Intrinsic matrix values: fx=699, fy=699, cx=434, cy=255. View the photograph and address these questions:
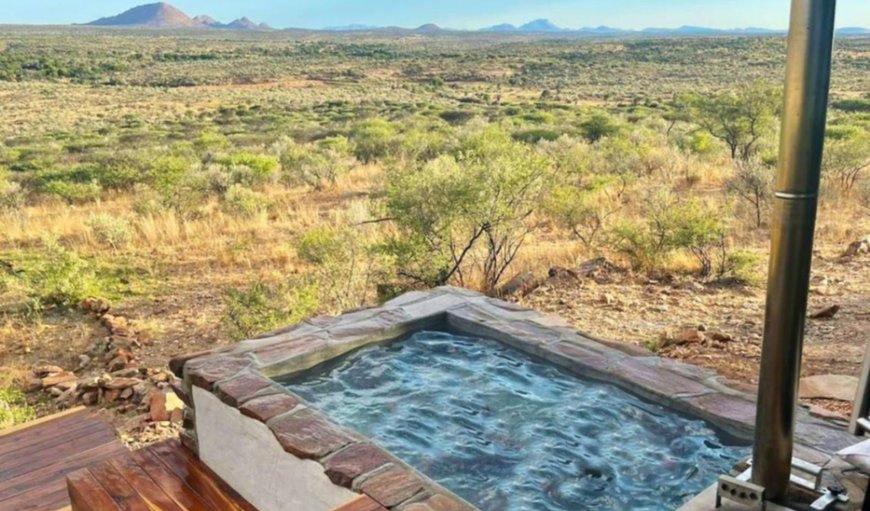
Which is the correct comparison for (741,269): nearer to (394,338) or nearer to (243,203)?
(394,338)

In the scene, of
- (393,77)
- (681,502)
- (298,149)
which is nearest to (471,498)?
(681,502)

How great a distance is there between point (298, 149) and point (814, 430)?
12997mm

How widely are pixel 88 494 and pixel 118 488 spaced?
12cm

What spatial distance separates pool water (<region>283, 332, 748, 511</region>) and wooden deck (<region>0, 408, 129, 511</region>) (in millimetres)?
1143

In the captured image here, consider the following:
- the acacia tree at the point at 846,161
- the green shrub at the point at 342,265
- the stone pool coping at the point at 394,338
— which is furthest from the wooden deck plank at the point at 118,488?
the acacia tree at the point at 846,161

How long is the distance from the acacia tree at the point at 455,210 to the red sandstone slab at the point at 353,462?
4.09 meters

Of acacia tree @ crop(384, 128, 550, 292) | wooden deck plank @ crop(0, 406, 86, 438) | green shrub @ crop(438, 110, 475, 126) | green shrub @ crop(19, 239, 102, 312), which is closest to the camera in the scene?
wooden deck plank @ crop(0, 406, 86, 438)

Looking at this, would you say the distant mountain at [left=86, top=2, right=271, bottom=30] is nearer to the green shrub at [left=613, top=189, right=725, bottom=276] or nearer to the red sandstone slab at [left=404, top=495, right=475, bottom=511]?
the green shrub at [left=613, top=189, right=725, bottom=276]

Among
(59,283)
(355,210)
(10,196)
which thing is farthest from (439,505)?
(10,196)

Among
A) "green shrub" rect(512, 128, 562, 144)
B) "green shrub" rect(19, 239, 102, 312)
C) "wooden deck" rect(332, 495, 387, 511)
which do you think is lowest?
"green shrub" rect(19, 239, 102, 312)

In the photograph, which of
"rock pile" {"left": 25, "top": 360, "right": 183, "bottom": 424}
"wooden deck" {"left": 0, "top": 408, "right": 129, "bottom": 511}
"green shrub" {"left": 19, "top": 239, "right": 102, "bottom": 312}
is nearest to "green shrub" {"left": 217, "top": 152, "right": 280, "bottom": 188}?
"green shrub" {"left": 19, "top": 239, "right": 102, "bottom": 312}

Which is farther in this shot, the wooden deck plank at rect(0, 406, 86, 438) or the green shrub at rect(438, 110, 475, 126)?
the green shrub at rect(438, 110, 475, 126)

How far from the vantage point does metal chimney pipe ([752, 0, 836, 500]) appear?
5.52 ft

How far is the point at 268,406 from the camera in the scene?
2938 millimetres
